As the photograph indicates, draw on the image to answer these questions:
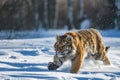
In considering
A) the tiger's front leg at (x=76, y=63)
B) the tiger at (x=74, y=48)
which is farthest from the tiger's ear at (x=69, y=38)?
the tiger's front leg at (x=76, y=63)

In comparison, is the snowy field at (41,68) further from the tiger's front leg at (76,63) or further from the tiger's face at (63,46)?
the tiger's face at (63,46)

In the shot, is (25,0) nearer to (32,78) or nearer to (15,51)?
(15,51)

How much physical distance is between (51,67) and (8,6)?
55.0 ft

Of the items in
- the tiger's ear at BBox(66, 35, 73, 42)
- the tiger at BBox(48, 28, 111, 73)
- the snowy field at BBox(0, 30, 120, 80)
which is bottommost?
the snowy field at BBox(0, 30, 120, 80)

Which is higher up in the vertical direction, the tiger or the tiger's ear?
the tiger's ear

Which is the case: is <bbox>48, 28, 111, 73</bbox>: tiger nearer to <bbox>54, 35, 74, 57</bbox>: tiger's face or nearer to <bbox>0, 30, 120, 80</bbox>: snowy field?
<bbox>54, 35, 74, 57</bbox>: tiger's face

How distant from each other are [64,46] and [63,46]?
0.02 metres

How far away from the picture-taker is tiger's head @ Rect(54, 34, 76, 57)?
8336 mm

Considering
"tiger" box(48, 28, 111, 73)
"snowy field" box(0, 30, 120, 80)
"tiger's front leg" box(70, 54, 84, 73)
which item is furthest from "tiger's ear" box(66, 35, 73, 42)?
"snowy field" box(0, 30, 120, 80)

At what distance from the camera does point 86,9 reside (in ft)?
121

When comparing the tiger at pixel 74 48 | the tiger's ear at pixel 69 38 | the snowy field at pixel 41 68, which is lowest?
the snowy field at pixel 41 68

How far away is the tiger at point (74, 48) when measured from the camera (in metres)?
8.37

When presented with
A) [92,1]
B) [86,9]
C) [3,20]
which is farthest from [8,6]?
[92,1]

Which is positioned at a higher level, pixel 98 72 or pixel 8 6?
pixel 8 6
